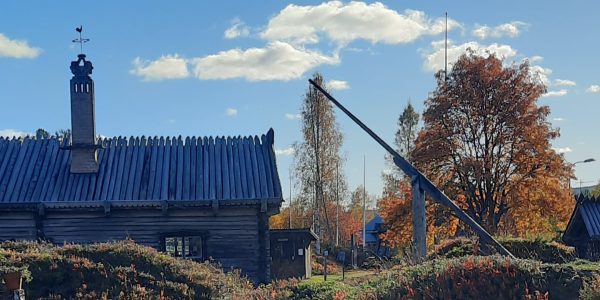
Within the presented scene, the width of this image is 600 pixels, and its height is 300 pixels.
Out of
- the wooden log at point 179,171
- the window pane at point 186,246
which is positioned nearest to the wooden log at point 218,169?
the wooden log at point 179,171

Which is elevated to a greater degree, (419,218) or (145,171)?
(145,171)

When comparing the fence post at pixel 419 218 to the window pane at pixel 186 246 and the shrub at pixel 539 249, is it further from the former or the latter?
the window pane at pixel 186 246

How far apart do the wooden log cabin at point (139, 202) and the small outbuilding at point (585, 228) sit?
11.0 meters

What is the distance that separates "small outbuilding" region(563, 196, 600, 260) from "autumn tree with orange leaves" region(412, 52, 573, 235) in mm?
3122

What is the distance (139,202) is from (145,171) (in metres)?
1.76

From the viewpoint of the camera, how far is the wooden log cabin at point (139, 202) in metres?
19.9

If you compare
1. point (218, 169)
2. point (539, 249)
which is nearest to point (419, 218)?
point (539, 249)

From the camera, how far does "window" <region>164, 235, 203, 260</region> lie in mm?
20109

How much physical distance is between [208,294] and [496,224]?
20568 millimetres

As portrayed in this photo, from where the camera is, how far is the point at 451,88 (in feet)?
99.0

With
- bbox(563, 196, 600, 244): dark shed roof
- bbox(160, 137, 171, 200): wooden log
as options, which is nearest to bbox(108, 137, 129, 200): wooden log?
bbox(160, 137, 171, 200): wooden log

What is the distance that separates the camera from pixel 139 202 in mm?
19891

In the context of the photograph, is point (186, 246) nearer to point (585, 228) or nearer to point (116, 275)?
point (116, 275)

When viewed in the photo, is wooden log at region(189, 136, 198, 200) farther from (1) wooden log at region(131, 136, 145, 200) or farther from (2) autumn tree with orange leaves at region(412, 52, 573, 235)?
(2) autumn tree with orange leaves at region(412, 52, 573, 235)
